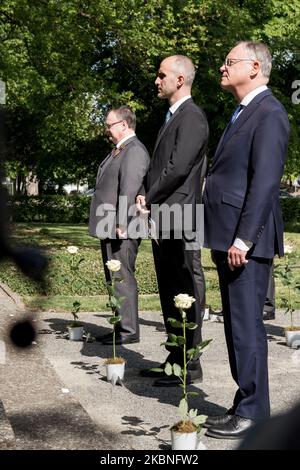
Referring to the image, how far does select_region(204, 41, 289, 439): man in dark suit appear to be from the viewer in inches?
135

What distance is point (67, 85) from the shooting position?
56.5 ft

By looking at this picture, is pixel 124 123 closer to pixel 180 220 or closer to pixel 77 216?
pixel 180 220

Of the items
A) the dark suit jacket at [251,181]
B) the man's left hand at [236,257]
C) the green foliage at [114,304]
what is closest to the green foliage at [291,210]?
the green foliage at [114,304]

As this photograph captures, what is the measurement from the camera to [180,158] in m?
4.41

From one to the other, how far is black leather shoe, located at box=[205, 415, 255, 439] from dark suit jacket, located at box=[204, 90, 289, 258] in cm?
79

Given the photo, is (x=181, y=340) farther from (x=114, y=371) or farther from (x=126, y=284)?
(x=126, y=284)

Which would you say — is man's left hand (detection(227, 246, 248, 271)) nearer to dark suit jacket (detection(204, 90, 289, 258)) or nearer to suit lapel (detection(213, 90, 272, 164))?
dark suit jacket (detection(204, 90, 289, 258))

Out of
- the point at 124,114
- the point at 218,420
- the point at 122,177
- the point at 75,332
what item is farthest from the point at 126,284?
the point at 218,420

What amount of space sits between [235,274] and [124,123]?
2.84m

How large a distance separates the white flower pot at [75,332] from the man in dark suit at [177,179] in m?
1.51

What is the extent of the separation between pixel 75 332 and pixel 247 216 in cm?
310

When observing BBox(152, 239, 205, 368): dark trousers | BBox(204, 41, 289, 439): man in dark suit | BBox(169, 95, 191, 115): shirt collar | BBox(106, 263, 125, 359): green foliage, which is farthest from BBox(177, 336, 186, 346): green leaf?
BBox(169, 95, 191, 115): shirt collar

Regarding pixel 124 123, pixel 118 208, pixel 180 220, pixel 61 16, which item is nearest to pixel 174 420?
pixel 180 220

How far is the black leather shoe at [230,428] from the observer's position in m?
3.52
